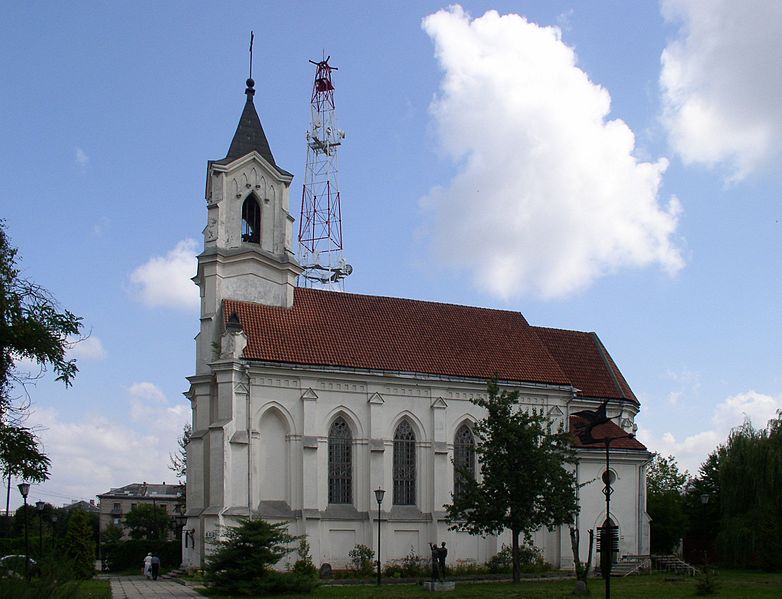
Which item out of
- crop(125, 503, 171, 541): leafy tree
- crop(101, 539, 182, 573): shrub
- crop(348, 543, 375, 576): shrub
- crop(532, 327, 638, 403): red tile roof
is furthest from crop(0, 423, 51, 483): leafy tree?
crop(125, 503, 171, 541): leafy tree

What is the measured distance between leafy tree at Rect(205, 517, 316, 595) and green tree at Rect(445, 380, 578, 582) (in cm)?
945

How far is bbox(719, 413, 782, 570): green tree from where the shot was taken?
4573 cm

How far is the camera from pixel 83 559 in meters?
40.6

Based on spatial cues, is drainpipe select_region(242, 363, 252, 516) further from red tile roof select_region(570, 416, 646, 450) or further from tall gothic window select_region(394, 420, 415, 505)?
red tile roof select_region(570, 416, 646, 450)

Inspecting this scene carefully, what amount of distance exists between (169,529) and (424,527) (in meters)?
52.3

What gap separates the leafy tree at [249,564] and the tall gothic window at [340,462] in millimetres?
11245

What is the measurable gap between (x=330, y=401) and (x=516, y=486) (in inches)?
397

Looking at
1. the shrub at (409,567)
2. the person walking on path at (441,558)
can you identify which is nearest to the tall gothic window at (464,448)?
the shrub at (409,567)

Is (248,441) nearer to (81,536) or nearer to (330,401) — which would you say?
(330,401)

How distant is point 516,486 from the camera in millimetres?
36625

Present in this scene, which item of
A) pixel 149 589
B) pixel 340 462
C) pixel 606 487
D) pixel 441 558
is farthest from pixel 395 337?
pixel 606 487

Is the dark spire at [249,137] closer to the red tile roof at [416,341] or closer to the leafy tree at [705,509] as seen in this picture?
the red tile roof at [416,341]

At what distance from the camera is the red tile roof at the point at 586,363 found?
168 feet

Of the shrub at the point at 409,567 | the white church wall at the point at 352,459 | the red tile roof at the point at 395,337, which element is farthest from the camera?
the red tile roof at the point at 395,337
